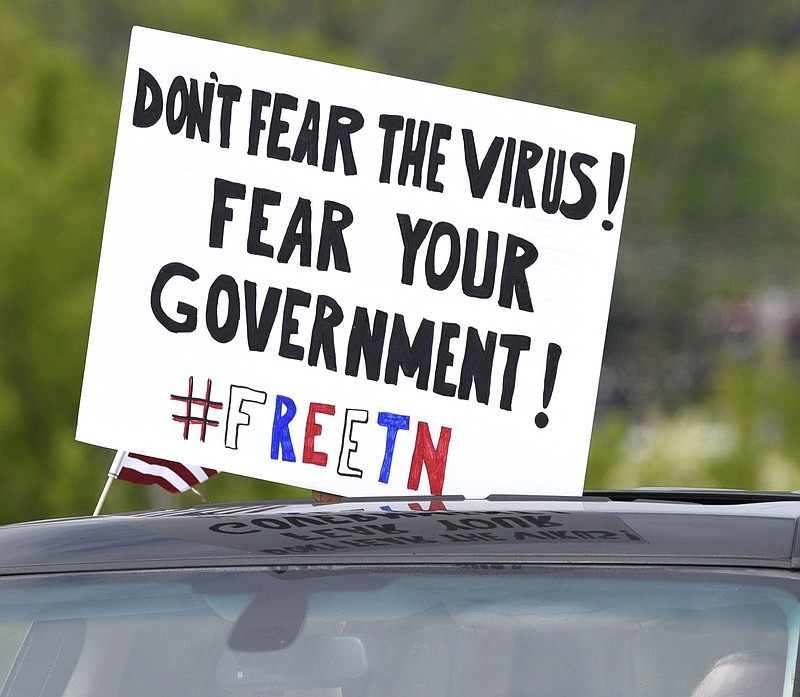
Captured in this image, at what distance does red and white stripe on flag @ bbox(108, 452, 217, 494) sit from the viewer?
3605 mm

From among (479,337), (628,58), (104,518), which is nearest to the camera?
(104,518)

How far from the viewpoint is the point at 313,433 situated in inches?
122

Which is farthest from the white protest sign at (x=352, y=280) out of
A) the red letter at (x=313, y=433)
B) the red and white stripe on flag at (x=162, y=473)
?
the red and white stripe on flag at (x=162, y=473)

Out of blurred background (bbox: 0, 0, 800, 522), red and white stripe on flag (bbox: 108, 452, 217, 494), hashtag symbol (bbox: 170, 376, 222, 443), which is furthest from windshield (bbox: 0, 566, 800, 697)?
blurred background (bbox: 0, 0, 800, 522)

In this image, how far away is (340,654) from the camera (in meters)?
2.10

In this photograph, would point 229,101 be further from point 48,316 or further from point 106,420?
point 48,316

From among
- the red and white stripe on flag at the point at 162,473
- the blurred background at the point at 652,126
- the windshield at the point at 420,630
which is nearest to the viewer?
the windshield at the point at 420,630

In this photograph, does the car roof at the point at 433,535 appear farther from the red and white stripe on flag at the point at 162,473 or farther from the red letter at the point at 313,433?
the red and white stripe on flag at the point at 162,473

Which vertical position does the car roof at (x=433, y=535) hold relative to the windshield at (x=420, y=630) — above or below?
above

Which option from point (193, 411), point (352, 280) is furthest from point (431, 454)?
point (193, 411)

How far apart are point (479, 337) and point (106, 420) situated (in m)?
0.87

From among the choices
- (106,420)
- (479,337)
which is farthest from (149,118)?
(479,337)

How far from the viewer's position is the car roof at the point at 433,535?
6.73 ft

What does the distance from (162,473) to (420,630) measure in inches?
66.1
